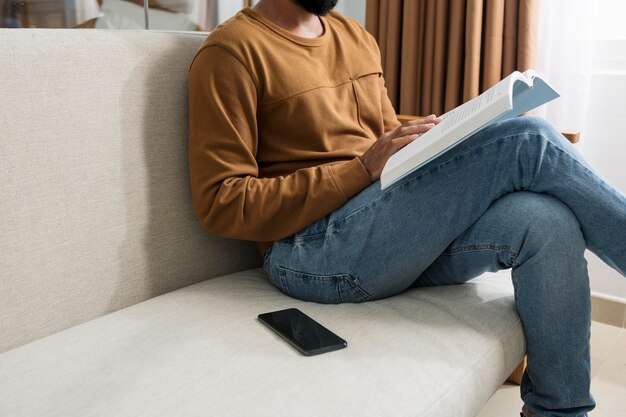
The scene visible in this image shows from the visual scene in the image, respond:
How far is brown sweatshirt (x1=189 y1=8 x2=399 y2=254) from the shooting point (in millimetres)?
1314

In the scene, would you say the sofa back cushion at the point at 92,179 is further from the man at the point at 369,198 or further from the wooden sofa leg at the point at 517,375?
the wooden sofa leg at the point at 517,375

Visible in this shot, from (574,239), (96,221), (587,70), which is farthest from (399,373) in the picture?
(587,70)

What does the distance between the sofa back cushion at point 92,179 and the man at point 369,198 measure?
77 millimetres

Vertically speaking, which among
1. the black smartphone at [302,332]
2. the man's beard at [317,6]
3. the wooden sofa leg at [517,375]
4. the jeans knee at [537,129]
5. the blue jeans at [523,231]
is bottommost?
the wooden sofa leg at [517,375]

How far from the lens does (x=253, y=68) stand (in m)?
1.37

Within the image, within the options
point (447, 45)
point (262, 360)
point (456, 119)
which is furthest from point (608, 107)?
point (262, 360)

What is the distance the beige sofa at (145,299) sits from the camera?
99 cm

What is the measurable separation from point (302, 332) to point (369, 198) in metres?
0.28

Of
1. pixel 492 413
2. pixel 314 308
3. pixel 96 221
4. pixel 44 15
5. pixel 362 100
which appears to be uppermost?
pixel 44 15

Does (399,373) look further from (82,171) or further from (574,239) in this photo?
(82,171)

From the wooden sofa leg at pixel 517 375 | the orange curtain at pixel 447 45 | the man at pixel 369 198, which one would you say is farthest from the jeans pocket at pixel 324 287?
the orange curtain at pixel 447 45

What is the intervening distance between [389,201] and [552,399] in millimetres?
439

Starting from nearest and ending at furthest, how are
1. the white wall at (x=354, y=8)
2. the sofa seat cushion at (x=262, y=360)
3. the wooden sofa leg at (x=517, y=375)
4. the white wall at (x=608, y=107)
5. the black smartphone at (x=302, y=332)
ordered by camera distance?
the sofa seat cushion at (x=262, y=360), the black smartphone at (x=302, y=332), the wooden sofa leg at (x=517, y=375), the white wall at (x=608, y=107), the white wall at (x=354, y=8)

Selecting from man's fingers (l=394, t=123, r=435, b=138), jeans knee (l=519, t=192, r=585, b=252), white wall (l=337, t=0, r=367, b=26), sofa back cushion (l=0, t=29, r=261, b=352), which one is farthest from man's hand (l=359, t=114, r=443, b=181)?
white wall (l=337, t=0, r=367, b=26)
